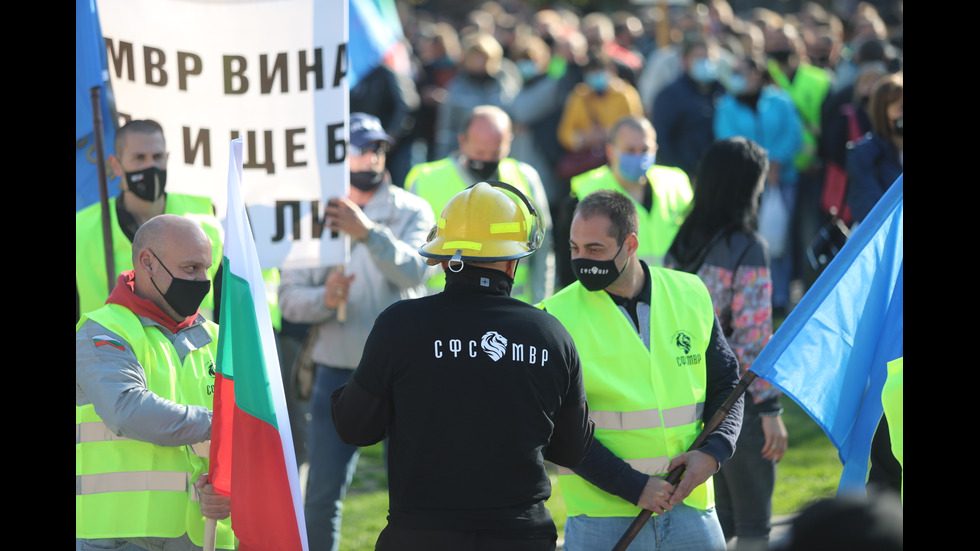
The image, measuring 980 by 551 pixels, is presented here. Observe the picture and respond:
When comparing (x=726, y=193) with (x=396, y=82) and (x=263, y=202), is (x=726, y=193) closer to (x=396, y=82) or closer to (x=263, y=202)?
(x=263, y=202)

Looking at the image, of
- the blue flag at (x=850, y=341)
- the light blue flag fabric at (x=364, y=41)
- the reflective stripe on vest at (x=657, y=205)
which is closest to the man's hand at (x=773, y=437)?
the blue flag at (x=850, y=341)

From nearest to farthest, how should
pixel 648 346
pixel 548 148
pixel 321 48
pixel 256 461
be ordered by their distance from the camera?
pixel 256 461
pixel 648 346
pixel 321 48
pixel 548 148

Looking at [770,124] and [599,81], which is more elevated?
[599,81]

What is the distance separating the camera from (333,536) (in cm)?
574

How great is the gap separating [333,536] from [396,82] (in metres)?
6.26

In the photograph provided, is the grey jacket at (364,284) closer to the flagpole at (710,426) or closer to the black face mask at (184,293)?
the black face mask at (184,293)

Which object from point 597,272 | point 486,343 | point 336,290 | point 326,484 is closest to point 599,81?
point 336,290

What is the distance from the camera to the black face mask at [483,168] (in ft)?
23.7

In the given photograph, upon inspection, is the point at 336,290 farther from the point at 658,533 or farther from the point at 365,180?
the point at 658,533

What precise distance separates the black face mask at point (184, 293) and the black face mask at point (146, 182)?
1274 millimetres

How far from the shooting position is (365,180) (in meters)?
6.14

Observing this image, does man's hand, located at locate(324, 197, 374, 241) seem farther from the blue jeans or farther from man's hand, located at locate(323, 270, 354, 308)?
the blue jeans

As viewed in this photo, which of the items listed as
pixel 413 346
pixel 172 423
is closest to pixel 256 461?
pixel 172 423

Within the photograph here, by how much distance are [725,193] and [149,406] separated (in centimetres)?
274
